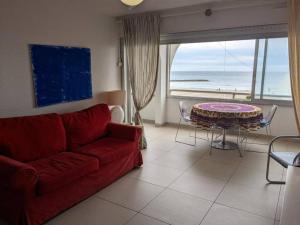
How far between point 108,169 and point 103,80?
2010 mm

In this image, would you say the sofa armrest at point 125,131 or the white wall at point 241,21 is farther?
the white wall at point 241,21

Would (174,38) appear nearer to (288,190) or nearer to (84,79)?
(84,79)

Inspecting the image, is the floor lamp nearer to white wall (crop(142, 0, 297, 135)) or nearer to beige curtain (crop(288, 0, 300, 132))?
white wall (crop(142, 0, 297, 135))

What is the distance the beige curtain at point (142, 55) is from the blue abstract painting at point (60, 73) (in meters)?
0.81

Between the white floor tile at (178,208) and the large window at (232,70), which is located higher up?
the large window at (232,70)

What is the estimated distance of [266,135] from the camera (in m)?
4.60

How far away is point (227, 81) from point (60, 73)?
4.30 meters

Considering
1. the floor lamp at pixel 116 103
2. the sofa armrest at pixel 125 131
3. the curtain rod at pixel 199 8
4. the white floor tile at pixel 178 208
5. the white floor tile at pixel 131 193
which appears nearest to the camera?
the white floor tile at pixel 178 208

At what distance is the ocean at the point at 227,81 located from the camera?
4.52 m

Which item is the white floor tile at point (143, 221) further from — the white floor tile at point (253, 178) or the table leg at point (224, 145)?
the table leg at point (224, 145)

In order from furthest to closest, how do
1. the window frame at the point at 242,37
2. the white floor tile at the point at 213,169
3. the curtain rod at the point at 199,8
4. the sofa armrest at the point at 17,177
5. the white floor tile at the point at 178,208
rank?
the window frame at the point at 242,37 < the curtain rod at the point at 199,8 < the white floor tile at the point at 213,169 < the white floor tile at the point at 178,208 < the sofa armrest at the point at 17,177

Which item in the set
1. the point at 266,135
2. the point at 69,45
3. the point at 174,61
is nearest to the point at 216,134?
the point at 266,135

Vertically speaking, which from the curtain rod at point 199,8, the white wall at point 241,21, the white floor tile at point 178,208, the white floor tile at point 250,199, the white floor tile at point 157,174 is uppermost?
the curtain rod at point 199,8

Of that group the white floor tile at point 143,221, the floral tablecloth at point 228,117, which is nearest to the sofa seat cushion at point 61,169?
the white floor tile at point 143,221
